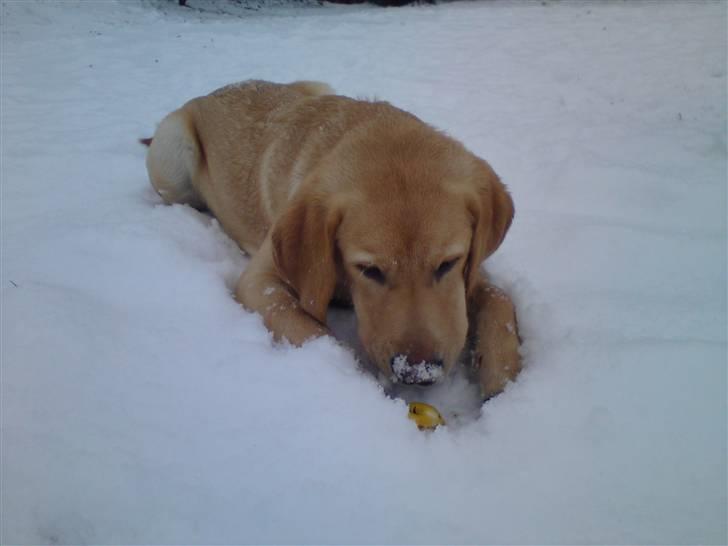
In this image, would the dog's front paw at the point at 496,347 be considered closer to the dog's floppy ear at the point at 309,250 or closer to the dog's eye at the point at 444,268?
the dog's eye at the point at 444,268

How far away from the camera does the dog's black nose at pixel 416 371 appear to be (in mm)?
1953

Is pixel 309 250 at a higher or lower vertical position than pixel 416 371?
higher

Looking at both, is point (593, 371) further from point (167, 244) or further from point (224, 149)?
point (224, 149)

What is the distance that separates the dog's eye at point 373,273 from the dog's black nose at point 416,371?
0.34 metres

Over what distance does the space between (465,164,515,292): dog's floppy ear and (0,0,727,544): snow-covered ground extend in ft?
1.17

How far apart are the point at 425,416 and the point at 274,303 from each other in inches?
34.9

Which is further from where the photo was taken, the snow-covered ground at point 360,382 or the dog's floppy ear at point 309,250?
the dog's floppy ear at point 309,250

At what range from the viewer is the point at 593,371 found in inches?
78.9

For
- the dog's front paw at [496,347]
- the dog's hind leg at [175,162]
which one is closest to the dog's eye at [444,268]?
the dog's front paw at [496,347]

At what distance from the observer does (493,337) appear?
7.43 ft

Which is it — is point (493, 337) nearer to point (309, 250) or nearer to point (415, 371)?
point (415, 371)

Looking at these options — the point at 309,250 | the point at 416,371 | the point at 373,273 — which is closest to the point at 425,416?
the point at 416,371

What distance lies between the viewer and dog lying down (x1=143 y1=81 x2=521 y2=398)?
2.10 meters

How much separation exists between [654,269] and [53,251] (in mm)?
3141
